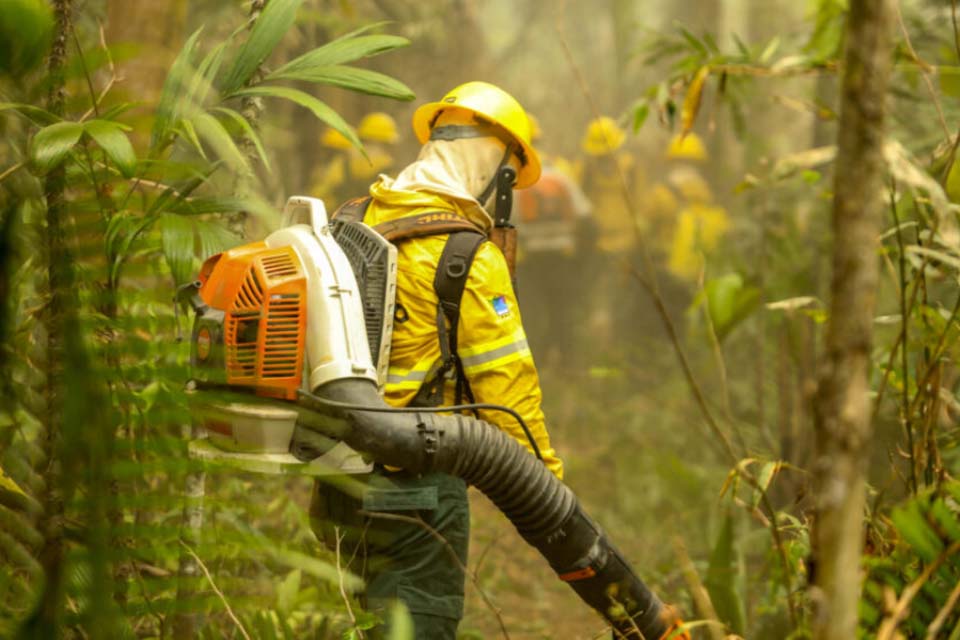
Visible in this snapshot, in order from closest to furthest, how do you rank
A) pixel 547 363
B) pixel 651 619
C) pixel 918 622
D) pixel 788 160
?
pixel 918 622, pixel 651 619, pixel 788 160, pixel 547 363

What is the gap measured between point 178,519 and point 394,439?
5.32 ft

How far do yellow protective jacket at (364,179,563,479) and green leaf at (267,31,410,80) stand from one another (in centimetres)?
64

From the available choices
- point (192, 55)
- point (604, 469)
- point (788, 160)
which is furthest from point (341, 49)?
point (604, 469)

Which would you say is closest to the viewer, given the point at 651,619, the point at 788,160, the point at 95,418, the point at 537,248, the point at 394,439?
the point at 95,418

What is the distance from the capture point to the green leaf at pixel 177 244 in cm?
208

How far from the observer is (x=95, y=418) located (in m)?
0.79

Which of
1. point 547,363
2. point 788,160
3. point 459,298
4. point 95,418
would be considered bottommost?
point 547,363

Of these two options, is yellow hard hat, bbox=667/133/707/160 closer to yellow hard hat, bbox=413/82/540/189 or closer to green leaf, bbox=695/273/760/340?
green leaf, bbox=695/273/760/340

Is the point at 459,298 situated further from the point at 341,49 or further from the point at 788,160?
the point at 788,160

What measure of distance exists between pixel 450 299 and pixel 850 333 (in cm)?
184

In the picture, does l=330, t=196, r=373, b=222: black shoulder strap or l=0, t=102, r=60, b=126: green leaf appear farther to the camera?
l=330, t=196, r=373, b=222: black shoulder strap

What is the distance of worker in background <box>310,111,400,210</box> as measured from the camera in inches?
325

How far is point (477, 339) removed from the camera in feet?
9.08

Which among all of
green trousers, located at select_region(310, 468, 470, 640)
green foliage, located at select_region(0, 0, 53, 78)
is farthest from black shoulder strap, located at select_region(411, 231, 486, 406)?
green foliage, located at select_region(0, 0, 53, 78)
